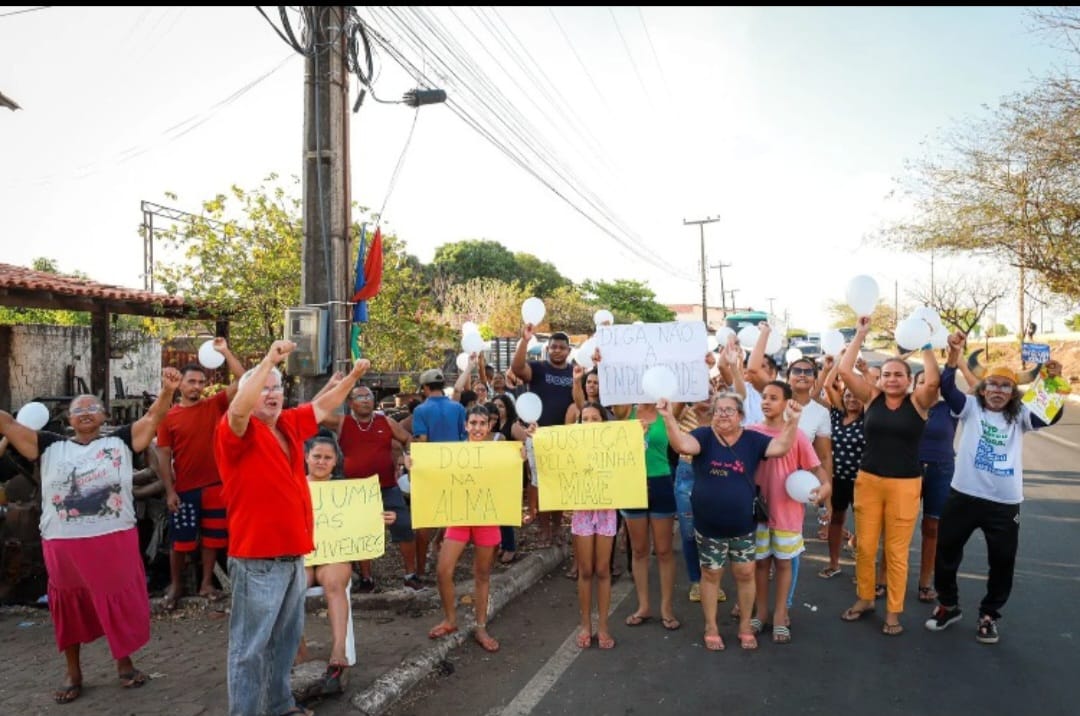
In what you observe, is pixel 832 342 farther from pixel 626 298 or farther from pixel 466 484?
pixel 626 298

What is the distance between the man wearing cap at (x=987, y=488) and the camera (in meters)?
4.68

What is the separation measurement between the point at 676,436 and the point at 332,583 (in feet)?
7.47

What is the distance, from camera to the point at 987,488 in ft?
15.6

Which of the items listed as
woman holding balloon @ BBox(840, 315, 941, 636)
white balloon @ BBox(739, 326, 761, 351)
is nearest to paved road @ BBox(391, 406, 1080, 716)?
woman holding balloon @ BBox(840, 315, 941, 636)

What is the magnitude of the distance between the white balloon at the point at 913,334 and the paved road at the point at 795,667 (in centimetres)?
196

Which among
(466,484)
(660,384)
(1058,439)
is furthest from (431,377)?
(1058,439)

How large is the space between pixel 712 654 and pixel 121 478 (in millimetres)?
3855

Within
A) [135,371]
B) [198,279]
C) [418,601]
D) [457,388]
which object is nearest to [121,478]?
[418,601]

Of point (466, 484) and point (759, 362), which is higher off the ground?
point (759, 362)

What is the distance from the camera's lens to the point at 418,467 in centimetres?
489

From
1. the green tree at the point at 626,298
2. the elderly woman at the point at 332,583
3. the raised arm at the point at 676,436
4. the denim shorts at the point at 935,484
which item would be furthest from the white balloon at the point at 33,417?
the green tree at the point at 626,298

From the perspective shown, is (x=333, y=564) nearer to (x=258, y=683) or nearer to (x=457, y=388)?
(x=258, y=683)

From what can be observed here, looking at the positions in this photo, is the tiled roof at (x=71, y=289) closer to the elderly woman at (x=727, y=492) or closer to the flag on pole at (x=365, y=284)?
the flag on pole at (x=365, y=284)

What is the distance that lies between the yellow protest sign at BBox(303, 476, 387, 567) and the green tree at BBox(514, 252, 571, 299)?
134 feet
